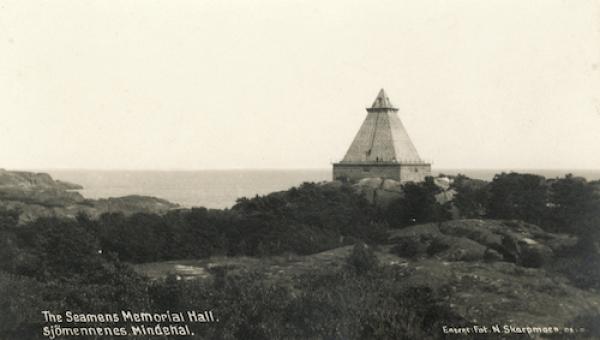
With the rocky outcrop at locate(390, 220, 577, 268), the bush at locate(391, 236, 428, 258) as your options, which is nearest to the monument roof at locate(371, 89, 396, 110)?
the rocky outcrop at locate(390, 220, 577, 268)

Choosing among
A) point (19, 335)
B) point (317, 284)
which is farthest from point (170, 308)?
point (317, 284)

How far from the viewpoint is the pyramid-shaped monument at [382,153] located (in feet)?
134

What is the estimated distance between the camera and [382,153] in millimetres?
41906

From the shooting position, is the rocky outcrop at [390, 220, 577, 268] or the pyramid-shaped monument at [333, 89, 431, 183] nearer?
the rocky outcrop at [390, 220, 577, 268]

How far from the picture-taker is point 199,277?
2005 cm

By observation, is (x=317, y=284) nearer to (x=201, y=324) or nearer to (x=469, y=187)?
(x=201, y=324)

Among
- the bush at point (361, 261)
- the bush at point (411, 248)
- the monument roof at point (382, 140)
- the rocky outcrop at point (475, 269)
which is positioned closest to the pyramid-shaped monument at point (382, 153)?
the monument roof at point (382, 140)

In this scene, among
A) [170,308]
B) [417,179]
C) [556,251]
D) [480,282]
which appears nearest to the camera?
[170,308]

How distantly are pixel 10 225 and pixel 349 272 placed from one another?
15.0 m

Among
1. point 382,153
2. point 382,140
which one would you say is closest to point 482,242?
point 382,153

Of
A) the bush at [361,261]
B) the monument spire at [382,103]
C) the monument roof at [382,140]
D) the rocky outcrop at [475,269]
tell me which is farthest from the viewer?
the monument spire at [382,103]

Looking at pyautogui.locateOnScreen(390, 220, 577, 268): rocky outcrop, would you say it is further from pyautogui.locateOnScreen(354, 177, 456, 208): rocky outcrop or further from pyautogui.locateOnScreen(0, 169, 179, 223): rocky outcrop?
pyautogui.locateOnScreen(0, 169, 179, 223): rocky outcrop

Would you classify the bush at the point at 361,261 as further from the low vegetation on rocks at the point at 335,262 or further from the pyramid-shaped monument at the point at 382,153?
the pyramid-shaped monument at the point at 382,153

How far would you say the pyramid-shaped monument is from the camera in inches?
1612
